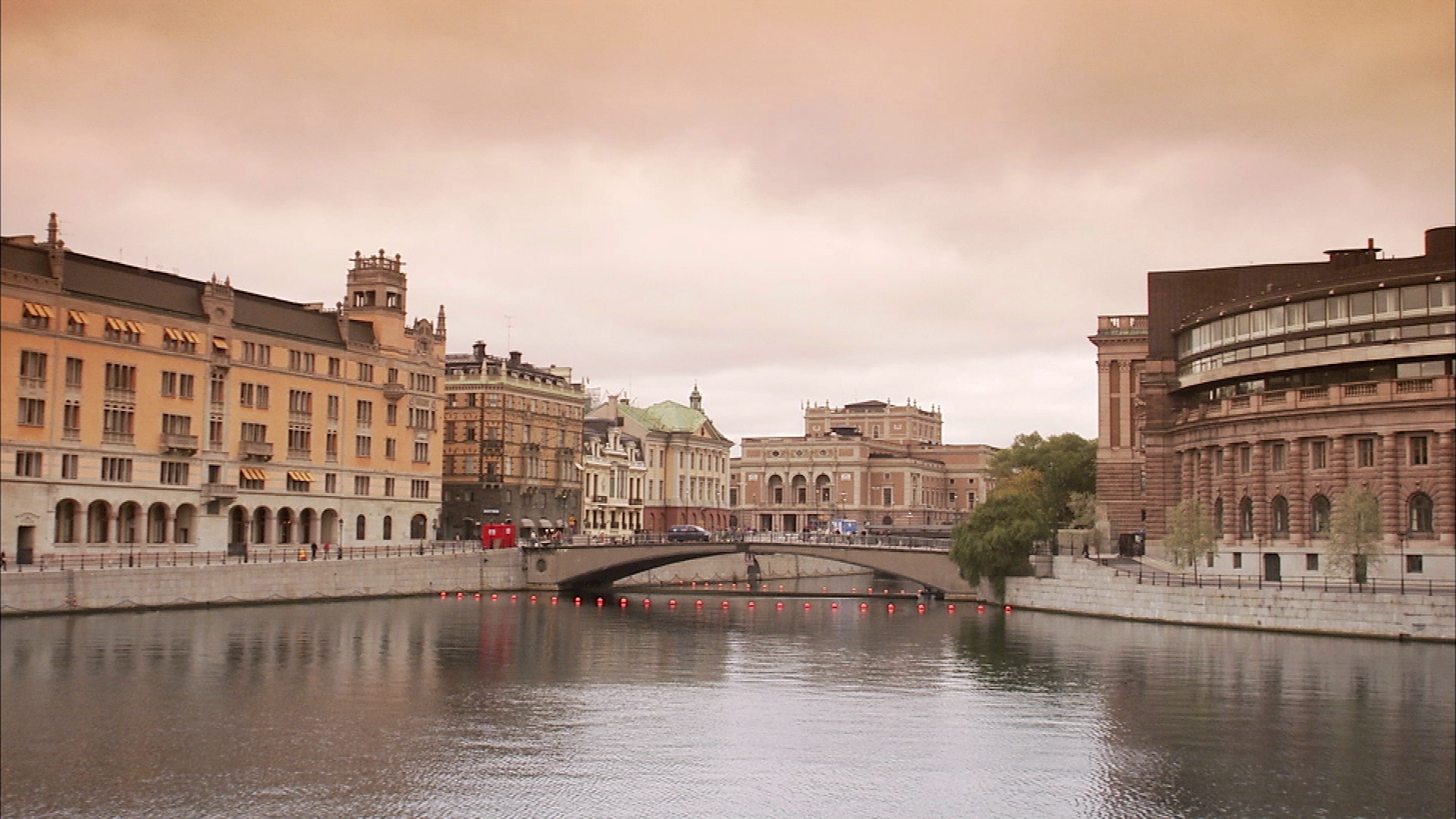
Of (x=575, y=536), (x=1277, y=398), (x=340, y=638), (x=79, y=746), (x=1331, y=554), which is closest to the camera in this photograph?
(x=79, y=746)

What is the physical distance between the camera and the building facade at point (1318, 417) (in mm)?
98562

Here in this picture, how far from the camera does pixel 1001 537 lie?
119688 mm

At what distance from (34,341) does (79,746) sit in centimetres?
6192

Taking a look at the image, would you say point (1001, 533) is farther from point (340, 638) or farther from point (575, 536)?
point (575, 536)

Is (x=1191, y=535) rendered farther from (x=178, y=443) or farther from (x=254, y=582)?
(x=178, y=443)

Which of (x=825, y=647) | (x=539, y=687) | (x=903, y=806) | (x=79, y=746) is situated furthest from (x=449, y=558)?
(x=903, y=806)

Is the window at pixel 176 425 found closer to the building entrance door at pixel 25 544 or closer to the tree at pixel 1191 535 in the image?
the building entrance door at pixel 25 544

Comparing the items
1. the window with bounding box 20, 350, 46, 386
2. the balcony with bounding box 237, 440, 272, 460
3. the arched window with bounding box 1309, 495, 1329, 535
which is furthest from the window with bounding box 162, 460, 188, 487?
the arched window with bounding box 1309, 495, 1329, 535

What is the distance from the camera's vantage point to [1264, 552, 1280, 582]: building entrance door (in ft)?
350

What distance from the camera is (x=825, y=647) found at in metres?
91.4

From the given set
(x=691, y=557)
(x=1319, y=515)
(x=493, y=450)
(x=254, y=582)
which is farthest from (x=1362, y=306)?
(x=493, y=450)

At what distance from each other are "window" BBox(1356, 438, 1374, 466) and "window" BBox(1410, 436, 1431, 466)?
8.29 feet

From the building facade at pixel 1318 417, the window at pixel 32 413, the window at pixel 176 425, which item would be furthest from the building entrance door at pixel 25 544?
the building facade at pixel 1318 417

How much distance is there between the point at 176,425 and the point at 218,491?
21.2 feet
